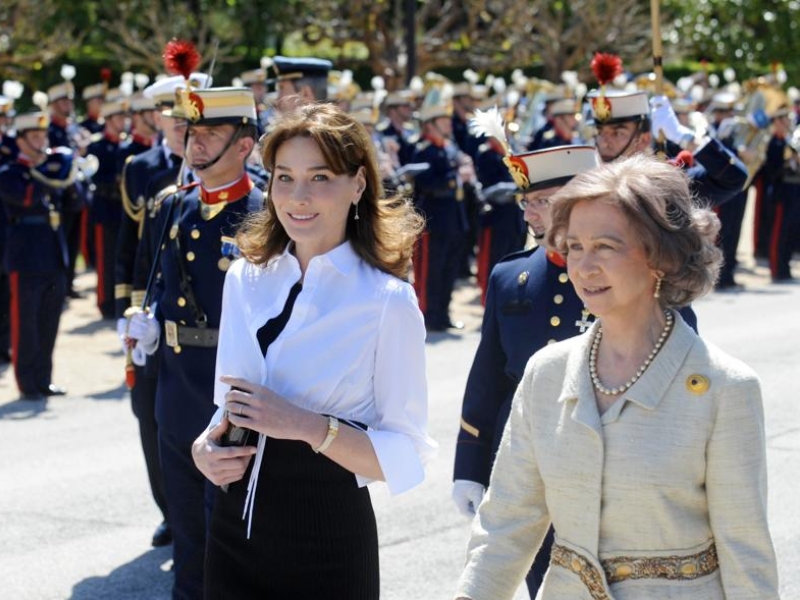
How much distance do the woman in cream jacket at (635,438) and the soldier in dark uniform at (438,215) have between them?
10.2 m

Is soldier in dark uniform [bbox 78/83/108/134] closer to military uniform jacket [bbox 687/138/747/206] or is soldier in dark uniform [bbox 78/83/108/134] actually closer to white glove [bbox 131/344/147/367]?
military uniform jacket [bbox 687/138/747/206]

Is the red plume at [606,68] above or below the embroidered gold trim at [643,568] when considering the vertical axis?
above

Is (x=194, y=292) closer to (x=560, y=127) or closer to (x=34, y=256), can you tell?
(x=34, y=256)

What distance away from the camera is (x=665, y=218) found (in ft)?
9.93

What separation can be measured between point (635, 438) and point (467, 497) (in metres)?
1.39

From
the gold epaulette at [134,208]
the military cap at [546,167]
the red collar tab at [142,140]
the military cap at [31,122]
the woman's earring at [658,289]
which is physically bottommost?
the red collar tab at [142,140]

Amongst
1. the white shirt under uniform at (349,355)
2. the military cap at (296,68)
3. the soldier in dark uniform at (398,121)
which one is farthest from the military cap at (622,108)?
the soldier in dark uniform at (398,121)

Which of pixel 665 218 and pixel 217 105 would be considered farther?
pixel 217 105

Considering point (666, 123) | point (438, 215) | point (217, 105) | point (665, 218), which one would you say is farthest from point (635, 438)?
point (438, 215)

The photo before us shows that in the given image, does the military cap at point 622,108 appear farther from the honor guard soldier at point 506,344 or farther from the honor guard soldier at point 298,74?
the honor guard soldier at point 298,74

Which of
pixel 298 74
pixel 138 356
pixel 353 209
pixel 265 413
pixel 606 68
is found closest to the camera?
pixel 265 413

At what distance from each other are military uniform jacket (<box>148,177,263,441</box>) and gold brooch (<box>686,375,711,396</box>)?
8.20 ft

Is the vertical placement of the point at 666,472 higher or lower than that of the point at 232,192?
lower

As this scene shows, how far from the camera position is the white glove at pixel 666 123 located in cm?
830
